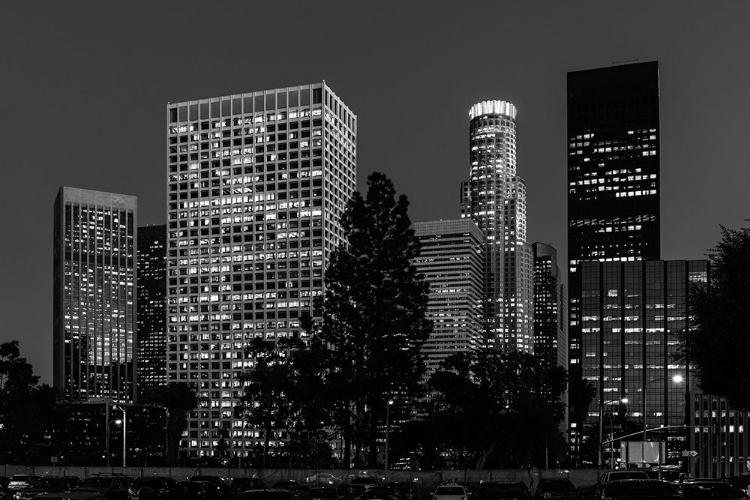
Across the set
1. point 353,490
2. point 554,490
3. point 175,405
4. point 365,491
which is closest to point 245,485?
point 353,490

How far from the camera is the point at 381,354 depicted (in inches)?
3216

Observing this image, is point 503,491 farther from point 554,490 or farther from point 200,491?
point 200,491

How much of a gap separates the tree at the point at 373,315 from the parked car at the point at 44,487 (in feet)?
101

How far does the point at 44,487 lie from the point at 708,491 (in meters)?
28.2

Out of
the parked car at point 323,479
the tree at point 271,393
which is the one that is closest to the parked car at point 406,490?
the parked car at point 323,479

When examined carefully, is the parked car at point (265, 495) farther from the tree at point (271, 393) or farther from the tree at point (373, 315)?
the tree at point (271, 393)

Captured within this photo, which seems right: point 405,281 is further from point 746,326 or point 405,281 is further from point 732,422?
point 732,422

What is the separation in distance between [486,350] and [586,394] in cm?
5227

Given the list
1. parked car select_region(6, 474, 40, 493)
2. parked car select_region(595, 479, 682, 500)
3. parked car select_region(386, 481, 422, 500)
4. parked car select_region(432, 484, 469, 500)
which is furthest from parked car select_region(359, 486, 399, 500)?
parked car select_region(6, 474, 40, 493)

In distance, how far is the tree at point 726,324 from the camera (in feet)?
106

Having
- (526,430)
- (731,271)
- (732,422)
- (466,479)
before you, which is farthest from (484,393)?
(732,422)

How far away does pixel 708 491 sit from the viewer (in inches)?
1254

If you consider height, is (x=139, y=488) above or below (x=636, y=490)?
below

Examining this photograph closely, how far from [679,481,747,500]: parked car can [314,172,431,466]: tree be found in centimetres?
4942
